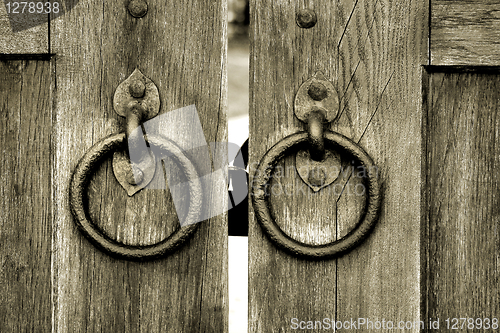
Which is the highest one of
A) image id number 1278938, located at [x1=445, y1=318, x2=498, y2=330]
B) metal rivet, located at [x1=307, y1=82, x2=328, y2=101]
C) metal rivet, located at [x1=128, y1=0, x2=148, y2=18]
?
metal rivet, located at [x1=128, y1=0, x2=148, y2=18]

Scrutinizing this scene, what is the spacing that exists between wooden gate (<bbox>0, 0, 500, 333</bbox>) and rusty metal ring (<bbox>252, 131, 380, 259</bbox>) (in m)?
0.02

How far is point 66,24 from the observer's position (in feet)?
1.96

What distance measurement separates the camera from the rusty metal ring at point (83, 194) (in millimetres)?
560

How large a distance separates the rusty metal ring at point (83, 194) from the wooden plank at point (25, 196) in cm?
8

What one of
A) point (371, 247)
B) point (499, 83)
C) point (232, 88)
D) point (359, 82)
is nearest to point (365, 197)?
point (371, 247)

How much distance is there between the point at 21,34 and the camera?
59 centimetres

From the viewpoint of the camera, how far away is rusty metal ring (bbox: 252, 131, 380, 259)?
556 mm

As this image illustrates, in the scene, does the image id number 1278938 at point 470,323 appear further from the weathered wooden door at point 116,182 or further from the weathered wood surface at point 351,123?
the weathered wooden door at point 116,182

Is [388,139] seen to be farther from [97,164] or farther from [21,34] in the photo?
[21,34]

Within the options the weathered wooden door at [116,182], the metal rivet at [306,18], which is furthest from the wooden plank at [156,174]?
the metal rivet at [306,18]

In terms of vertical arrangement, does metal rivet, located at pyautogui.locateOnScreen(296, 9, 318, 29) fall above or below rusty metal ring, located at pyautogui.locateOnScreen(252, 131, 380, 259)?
above

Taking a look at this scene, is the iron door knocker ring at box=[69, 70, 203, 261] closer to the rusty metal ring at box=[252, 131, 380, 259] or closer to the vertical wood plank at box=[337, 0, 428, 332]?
the rusty metal ring at box=[252, 131, 380, 259]

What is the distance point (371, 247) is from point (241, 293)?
512 mm

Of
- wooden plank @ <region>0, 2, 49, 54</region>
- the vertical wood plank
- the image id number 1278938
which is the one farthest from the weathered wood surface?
wooden plank @ <region>0, 2, 49, 54</region>
